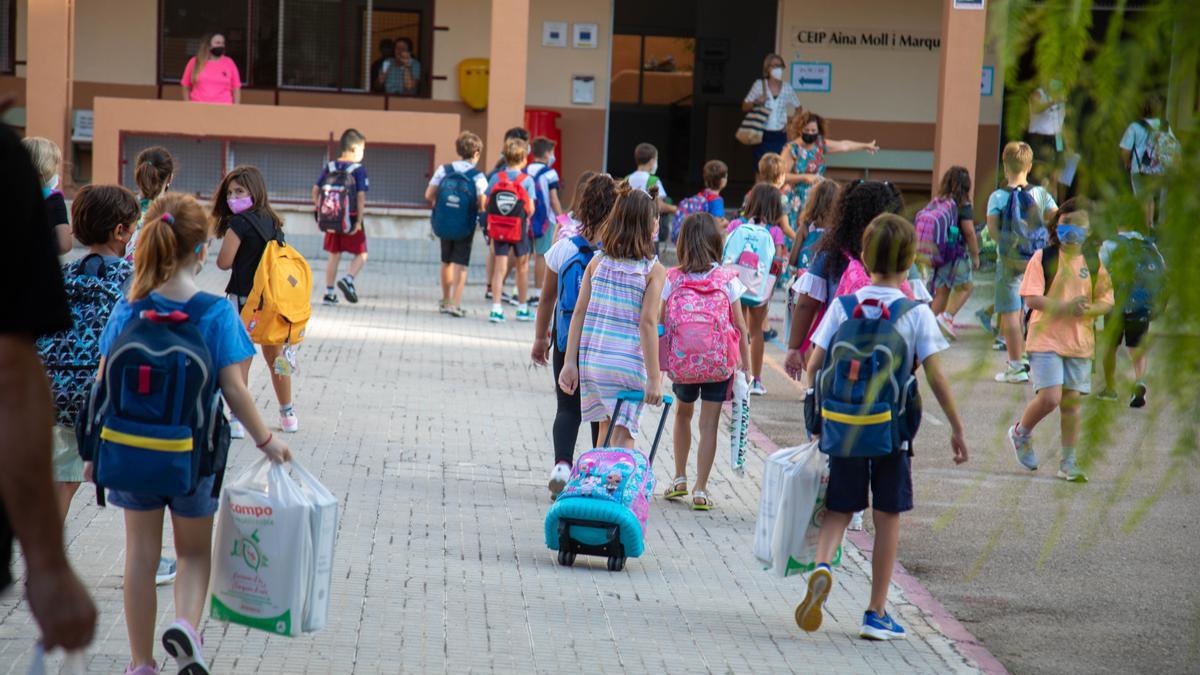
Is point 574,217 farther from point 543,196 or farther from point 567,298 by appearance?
point 543,196

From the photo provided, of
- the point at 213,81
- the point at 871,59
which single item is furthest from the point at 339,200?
the point at 871,59

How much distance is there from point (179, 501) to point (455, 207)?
9.66 metres

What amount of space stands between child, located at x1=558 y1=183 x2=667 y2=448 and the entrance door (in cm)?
1700

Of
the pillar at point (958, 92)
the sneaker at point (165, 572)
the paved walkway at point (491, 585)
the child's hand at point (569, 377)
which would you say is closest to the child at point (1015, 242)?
the paved walkway at point (491, 585)

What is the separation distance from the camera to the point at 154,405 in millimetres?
4324

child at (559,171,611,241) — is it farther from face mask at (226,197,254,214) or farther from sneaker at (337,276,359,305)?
sneaker at (337,276,359,305)

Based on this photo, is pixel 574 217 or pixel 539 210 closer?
pixel 574 217

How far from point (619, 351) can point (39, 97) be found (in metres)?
13.0

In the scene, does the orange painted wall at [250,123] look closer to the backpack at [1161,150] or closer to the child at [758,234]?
the child at [758,234]

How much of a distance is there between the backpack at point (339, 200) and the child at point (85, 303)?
337 inches

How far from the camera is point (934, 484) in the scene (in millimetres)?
8789

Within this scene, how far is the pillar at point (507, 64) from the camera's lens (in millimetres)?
17438

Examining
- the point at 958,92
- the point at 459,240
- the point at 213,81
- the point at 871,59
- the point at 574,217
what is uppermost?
the point at 871,59

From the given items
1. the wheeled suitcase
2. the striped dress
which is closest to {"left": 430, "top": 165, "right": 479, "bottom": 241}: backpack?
the striped dress
